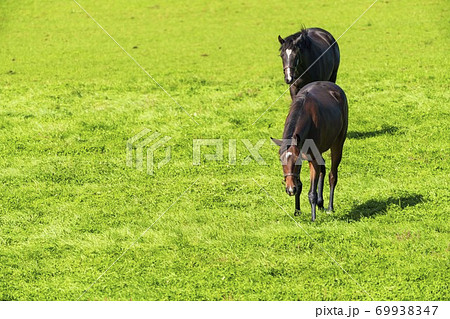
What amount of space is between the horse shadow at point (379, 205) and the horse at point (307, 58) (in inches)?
155

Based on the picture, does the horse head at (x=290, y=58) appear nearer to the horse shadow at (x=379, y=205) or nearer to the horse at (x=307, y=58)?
the horse at (x=307, y=58)

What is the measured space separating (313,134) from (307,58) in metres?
5.42

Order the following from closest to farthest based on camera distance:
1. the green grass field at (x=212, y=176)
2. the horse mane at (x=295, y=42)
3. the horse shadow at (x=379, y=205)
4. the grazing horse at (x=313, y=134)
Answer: the grazing horse at (x=313, y=134) < the green grass field at (x=212, y=176) < the horse shadow at (x=379, y=205) < the horse mane at (x=295, y=42)

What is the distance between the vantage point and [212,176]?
14297 mm

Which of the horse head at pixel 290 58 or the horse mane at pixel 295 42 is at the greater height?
the horse mane at pixel 295 42

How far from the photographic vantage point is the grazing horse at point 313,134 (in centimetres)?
946

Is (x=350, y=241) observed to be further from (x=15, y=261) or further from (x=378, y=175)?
(x=15, y=261)

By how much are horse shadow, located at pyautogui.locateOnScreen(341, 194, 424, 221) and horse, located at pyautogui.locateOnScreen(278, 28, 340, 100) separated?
3.94m
